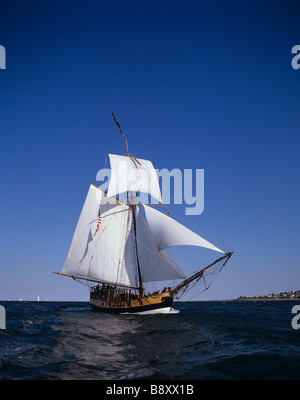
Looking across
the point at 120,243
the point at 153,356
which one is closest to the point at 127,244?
the point at 120,243

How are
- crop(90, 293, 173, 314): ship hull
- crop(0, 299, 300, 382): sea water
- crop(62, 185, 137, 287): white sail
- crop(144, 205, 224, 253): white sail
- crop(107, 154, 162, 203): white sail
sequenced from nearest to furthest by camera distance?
1. crop(0, 299, 300, 382): sea water
2. crop(144, 205, 224, 253): white sail
3. crop(90, 293, 173, 314): ship hull
4. crop(62, 185, 137, 287): white sail
5. crop(107, 154, 162, 203): white sail

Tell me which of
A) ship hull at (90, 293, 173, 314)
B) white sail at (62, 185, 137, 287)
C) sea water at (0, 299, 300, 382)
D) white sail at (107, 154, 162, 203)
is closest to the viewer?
sea water at (0, 299, 300, 382)

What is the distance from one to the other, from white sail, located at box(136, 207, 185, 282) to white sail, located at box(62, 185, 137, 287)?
95.8 inches

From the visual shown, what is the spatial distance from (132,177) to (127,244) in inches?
516

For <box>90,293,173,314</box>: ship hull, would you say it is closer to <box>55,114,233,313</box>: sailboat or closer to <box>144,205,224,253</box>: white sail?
<box>55,114,233,313</box>: sailboat

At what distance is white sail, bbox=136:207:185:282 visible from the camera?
3656cm

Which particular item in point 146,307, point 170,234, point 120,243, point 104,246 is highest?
point 170,234

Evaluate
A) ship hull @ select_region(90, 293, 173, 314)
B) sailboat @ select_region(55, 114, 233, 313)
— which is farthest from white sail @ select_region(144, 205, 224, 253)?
ship hull @ select_region(90, 293, 173, 314)

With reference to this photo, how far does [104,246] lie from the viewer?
1736 inches

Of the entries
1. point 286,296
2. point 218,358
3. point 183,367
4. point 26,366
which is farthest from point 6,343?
point 286,296

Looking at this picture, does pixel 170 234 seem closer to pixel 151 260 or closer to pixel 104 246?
pixel 151 260

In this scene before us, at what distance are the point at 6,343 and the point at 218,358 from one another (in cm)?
1114
